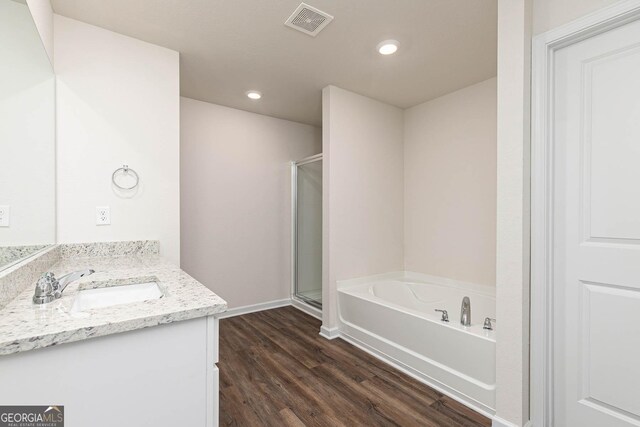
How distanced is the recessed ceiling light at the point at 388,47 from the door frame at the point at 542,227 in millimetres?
896

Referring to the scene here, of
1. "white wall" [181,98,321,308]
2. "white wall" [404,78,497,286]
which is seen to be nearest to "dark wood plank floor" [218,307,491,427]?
"white wall" [181,98,321,308]

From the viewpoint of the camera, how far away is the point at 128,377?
0.92m

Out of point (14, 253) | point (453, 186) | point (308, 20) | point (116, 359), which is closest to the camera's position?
point (116, 359)

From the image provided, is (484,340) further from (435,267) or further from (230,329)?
(230,329)

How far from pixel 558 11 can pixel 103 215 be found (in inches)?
114

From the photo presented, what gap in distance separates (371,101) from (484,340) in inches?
96.8

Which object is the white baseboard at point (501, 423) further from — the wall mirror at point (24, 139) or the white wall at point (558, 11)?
the wall mirror at point (24, 139)

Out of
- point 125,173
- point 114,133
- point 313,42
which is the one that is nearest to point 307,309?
point 125,173

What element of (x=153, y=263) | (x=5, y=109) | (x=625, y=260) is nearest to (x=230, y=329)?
(x=153, y=263)

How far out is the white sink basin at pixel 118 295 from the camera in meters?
1.31

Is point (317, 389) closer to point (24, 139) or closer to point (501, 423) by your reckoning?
point (501, 423)

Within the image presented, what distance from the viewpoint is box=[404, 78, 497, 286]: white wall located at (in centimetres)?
279

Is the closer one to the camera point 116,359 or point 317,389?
point 116,359

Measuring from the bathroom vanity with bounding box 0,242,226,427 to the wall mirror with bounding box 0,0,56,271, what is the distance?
31 cm
